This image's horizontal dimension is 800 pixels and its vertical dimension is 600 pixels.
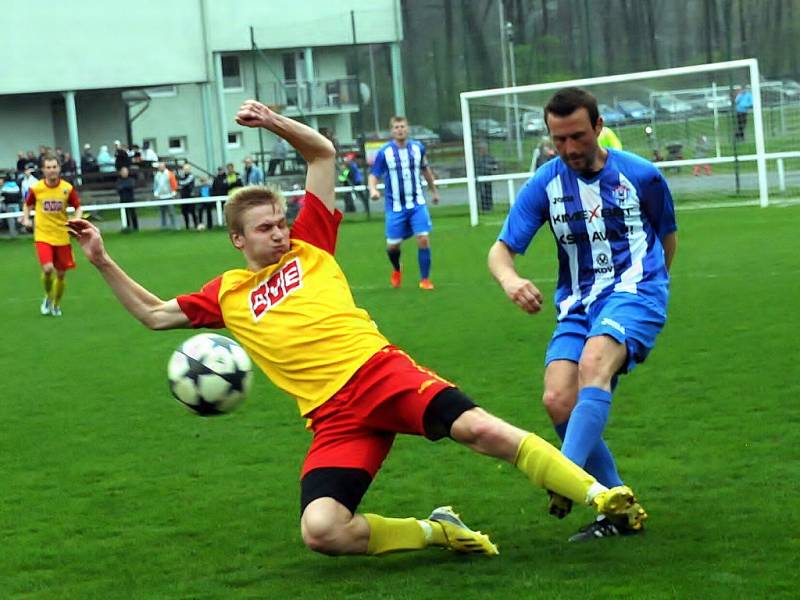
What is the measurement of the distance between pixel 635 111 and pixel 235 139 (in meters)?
24.6

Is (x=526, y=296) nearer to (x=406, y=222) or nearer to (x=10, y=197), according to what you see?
(x=406, y=222)

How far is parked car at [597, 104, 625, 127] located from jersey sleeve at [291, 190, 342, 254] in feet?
69.1

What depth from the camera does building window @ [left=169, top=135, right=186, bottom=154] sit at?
163 ft

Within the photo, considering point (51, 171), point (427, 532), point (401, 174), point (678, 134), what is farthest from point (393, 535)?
point (678, 134)

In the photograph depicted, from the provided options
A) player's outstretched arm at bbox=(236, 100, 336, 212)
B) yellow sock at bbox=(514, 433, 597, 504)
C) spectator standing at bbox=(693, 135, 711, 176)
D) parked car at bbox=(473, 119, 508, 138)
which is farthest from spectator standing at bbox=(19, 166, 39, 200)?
yellow sock at bbox=(514, 433, 597, 504)

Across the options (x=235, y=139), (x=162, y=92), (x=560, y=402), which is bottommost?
(x=560, y=402)

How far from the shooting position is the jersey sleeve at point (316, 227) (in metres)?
5.66

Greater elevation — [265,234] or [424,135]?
[424,135]

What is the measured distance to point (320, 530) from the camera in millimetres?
5129

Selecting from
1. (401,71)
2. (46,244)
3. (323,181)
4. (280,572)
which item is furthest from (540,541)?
(401,71)

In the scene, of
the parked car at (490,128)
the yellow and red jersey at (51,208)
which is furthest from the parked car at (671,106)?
the yellow and red jersey at (51,208)

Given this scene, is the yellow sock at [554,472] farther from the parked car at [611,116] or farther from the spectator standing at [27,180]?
the spectator standing at [27,180]

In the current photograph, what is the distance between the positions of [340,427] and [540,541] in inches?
36.1

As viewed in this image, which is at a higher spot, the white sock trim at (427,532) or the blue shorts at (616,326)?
the blue shorts at (616,326)
